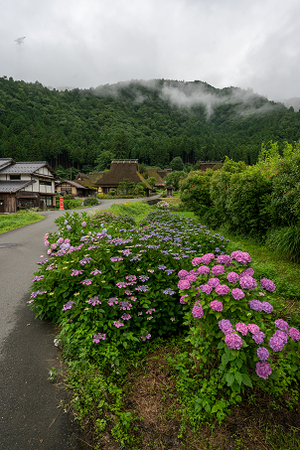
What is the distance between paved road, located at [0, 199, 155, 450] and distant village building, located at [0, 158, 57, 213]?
80.3 ft

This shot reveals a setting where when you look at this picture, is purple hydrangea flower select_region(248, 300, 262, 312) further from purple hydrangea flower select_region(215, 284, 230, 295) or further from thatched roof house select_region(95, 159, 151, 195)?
thatched roof house select_region(95, 159, 151, 195)

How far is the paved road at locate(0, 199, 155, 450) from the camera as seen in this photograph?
1777mm

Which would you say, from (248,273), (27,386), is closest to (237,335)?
(248,273)

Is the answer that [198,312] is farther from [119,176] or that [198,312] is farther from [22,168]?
[119,176]

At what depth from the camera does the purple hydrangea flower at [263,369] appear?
1675 mm

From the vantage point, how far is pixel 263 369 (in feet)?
5.56

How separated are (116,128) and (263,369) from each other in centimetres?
10532

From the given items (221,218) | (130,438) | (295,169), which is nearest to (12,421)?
(130,438)

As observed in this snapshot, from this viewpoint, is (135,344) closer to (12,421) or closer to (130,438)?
(130,438)

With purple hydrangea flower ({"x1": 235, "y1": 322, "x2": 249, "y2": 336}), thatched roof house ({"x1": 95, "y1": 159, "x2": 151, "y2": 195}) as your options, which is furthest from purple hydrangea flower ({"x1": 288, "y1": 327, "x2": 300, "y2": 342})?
thatched roof house ({"x1": 95, "y1": 159, "x2": 151, "y2": 195})

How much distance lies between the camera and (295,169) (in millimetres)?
6008

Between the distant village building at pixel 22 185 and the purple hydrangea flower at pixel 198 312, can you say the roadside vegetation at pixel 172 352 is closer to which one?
the purple hydrangea flower at pixel 198 312

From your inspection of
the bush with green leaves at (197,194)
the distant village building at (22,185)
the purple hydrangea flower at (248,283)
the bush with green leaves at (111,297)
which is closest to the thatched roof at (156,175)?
the distant village building at (22,185)

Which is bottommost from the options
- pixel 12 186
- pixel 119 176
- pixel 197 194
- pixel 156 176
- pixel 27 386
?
pixel 27 386
